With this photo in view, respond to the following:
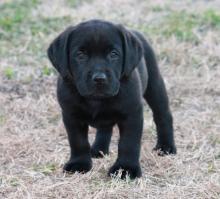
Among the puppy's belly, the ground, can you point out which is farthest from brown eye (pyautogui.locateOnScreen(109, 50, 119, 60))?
the ground

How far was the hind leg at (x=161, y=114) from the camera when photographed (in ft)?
22.6

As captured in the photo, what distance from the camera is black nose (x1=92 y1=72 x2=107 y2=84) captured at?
555 centimetres

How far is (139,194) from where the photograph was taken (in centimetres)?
565

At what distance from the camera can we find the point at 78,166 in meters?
6.17

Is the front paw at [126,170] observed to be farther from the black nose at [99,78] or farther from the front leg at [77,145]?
Answer: the black nose at [99,78]

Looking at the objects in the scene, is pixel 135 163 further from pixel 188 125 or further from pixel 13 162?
→ pixel 188 125

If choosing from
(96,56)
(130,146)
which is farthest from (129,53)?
(130,146)

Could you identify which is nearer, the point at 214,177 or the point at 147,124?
the point at 214,177

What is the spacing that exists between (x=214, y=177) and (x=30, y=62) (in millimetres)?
4645

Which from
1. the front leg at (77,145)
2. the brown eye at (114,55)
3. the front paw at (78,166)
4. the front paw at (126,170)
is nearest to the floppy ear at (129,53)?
the brown eye at (114,55)

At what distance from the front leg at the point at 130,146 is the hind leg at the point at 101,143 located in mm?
819

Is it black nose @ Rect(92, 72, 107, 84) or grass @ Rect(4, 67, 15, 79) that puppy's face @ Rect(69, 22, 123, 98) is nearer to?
black nose @ Rect(92, 72, 107, 84)

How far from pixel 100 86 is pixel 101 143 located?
4.38 ft

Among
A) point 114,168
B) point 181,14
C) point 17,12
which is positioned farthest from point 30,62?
point 114,168
